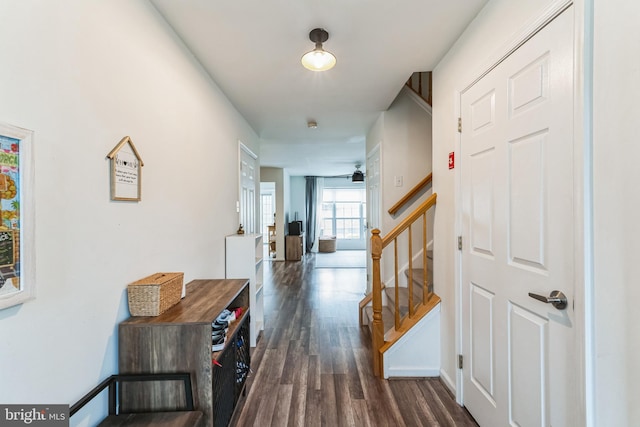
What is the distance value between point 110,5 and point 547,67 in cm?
190

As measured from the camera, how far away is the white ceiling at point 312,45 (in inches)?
62.2

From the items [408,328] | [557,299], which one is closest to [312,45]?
[557,299]

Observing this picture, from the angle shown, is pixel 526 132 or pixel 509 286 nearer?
pixel 526 132

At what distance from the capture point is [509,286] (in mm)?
1426

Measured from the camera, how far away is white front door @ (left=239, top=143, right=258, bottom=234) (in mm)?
3371

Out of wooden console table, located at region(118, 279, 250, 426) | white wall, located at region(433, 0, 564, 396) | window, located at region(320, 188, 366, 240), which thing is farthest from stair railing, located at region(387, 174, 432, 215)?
window, located at region(320, 188, 366, 240)

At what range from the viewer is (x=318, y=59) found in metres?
1.84

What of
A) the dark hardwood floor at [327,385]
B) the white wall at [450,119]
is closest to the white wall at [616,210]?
the white wall at [450,119]

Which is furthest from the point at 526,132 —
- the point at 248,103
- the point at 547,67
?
the point at 248,103

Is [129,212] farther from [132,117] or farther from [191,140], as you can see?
[191,140]

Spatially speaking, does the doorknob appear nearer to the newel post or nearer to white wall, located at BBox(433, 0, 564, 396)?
white wall, located at BBox(433, 0, 564, 396)

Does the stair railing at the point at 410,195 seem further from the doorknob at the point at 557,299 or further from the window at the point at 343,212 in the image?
the window at the point at 343,212

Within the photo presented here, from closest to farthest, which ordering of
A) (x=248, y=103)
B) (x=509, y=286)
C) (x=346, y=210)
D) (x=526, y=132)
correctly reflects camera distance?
1. (x=526, y=132)
2. (x=509, y=286)
3. (x=248, y=103)
4. (x=346, y=210)

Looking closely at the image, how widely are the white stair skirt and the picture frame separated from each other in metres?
2.20
